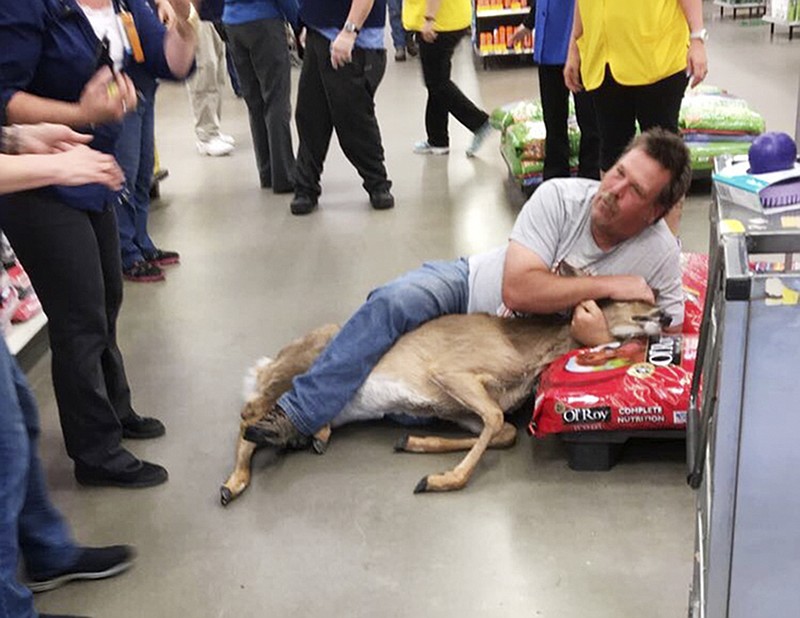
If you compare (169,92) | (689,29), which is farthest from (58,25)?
(169,92)

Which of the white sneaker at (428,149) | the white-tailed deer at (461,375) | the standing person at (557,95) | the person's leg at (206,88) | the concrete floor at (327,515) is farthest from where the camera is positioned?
the person's leg at (206,88)

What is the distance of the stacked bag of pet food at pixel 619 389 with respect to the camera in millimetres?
2555

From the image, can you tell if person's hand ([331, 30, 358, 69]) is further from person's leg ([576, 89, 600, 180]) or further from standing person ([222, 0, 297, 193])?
person's leg ([576, 89, 600, 180])

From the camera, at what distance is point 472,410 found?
109 inches

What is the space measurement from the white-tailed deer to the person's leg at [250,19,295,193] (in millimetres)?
2962

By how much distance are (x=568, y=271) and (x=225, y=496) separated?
3.96 feet

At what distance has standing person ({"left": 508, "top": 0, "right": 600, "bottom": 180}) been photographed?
4551 mm

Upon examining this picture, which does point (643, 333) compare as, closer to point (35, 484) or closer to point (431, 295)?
point (431, 295)

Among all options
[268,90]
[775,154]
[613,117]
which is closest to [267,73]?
[268,90]

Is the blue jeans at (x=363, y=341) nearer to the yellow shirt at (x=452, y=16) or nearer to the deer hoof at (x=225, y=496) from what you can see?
the deer hoof at (x=225, y=496)

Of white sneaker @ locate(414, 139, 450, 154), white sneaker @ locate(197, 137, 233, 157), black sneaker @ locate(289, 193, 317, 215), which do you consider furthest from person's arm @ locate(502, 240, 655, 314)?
white sneaker @ locate(197, 137, 233, 157)

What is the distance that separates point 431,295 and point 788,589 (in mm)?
1741

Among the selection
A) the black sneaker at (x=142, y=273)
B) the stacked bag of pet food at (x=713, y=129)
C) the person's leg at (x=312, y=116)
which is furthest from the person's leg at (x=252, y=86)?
the stacked bag of pet food at (x=713, y=129)

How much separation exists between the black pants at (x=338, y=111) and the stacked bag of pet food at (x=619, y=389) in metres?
2.69
